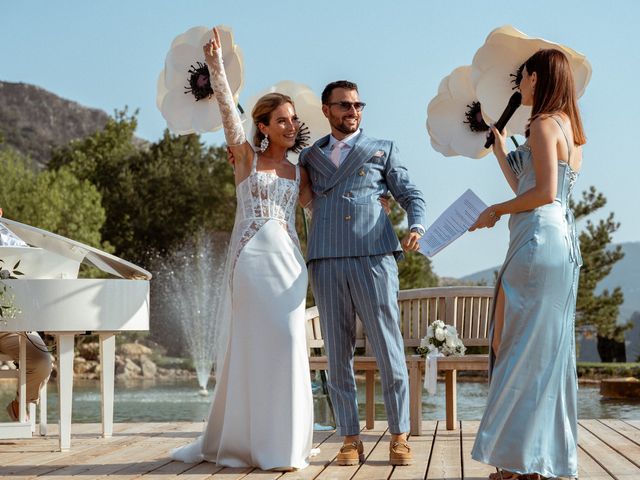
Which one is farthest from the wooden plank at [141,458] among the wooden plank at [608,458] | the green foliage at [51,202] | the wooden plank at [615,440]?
the green foliage at [51,202]

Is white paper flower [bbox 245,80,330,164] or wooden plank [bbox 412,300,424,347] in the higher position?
white paper flower [bbox 245,80,330,164]

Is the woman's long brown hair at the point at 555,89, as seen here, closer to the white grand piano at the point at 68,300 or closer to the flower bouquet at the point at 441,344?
the flower bouquet at the point at 441,344

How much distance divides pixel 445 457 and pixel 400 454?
36 cm

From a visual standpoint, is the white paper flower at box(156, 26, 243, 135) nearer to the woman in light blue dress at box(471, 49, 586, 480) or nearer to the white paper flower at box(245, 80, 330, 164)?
the white paper flower at box(245, 80, 330, 164)

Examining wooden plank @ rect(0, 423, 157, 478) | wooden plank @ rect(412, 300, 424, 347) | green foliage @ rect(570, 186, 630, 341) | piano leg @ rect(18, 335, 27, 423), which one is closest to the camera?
wooden plank @ rect(0, 423, 157, 478)

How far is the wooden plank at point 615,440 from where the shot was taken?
15.1 feet

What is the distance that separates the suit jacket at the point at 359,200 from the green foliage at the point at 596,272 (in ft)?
59.0

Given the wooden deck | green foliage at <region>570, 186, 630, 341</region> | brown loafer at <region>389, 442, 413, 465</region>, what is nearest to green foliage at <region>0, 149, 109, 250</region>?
green foliage at <region>570, 186, 630, 341</region>

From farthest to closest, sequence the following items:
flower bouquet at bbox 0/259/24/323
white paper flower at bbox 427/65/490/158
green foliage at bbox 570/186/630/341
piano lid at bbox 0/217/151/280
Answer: green foliage at bbox 570/186/630/341
piano lid at bbox 0/217/151/280
white paper flower at bbox 427/65/490/158
flower bouquet at bbox 0/259/24/323

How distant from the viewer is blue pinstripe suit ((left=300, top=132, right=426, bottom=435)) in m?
4.37

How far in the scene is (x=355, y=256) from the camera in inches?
172

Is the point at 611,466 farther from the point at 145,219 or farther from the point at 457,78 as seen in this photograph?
the point at 145,219

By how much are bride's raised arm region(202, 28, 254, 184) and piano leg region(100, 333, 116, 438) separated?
1.66 meters

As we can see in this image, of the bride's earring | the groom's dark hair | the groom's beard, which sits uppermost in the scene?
the groom's dark hair
